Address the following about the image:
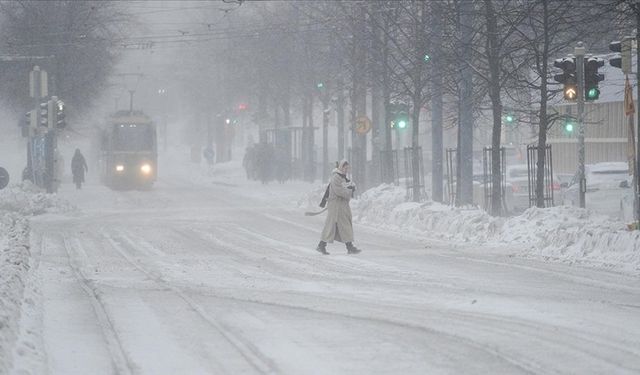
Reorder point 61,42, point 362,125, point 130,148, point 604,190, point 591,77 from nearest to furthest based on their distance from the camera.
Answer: point 591,77, point 604,190, point 362,125, point 61,42, point 130,148

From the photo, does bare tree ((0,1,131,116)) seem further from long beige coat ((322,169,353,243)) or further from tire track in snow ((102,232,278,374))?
tire track in snow ((102,232,278,374))

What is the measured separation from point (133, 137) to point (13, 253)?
129 ft

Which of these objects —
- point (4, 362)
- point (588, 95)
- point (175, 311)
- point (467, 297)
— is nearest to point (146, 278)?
point (175, 311)

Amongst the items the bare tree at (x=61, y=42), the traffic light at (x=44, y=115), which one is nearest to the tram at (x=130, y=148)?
the bare tree at (x=61, y=42)

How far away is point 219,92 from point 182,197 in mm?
38587

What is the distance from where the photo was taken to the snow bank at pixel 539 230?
19328 millimetres

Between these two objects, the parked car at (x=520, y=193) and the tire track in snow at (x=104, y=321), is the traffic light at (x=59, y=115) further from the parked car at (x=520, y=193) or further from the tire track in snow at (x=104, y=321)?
the tire track in snow at (x=104, y=321)

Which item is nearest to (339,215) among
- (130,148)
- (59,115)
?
(59,115)

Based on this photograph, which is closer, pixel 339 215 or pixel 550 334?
pixel 550 334

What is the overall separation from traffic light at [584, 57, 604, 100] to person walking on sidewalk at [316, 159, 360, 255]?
538 cm

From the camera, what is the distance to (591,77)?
78.5ft

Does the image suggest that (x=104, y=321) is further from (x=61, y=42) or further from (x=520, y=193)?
(x=61, y=42)

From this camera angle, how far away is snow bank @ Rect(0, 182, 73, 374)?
10398mm

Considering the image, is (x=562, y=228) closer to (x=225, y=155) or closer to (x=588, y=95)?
(x=588, y=95)
